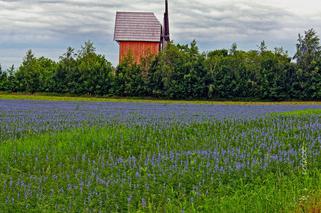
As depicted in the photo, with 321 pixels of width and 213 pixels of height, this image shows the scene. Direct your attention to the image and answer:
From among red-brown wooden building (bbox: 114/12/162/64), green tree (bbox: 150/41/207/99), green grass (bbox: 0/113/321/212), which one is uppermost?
red-brown wooden building (bbox: 114/12/162/64)

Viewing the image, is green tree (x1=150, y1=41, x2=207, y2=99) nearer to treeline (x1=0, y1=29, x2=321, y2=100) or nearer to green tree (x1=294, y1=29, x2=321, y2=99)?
treeline (x1=0, y1=29, x2=321, y2=100)

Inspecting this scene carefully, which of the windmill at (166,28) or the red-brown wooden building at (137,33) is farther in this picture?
the windmill at (166,28)

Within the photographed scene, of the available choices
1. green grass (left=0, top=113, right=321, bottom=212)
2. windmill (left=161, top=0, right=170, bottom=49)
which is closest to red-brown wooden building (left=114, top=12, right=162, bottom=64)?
windmill (left=161, top=0, right=170, bottom=49)

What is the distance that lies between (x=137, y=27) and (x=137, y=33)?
0.82 metres

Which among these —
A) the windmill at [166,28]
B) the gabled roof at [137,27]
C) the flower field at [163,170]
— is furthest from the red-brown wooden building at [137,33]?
the flower field at [163,170]

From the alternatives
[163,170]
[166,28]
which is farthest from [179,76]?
[163,170]

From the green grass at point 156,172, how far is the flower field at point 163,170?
16mm

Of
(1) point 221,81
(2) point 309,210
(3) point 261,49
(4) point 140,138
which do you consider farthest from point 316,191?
(3) point 261,49

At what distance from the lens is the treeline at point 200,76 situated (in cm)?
5172

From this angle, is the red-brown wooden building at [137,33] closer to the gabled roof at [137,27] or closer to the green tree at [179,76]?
the gabled roof at [137,27]

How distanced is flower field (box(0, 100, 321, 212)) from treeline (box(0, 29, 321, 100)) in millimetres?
38262

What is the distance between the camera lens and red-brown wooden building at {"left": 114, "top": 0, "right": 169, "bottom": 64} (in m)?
67.2

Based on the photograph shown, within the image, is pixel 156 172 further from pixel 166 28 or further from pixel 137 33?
pixel 166 28

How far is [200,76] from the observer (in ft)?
173
